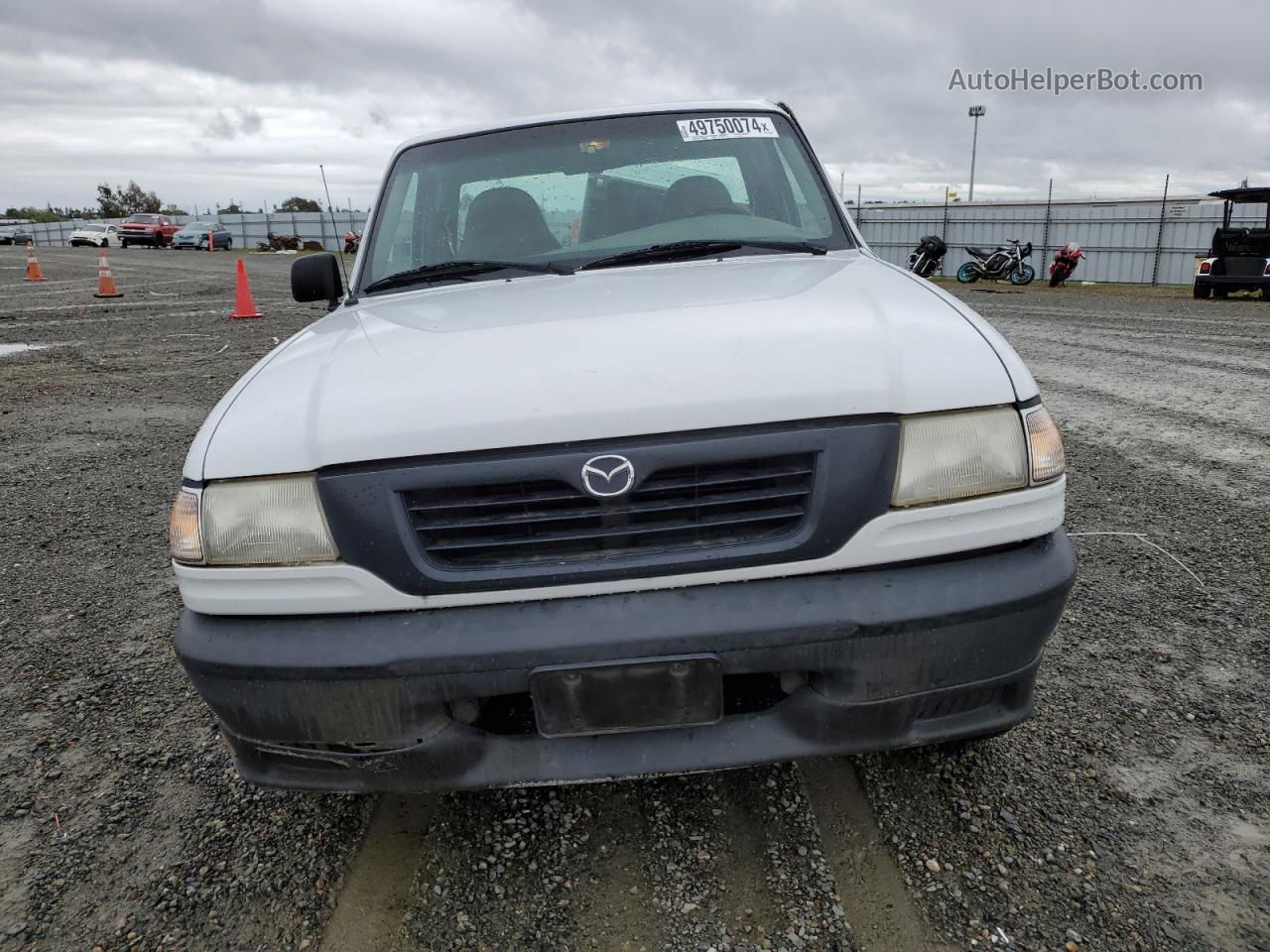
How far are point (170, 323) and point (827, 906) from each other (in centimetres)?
1230

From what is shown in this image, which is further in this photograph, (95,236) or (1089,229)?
(95,236)

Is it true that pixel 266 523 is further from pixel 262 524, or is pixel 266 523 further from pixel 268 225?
pixel 268 225

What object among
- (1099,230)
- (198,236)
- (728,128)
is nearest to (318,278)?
(728,128)

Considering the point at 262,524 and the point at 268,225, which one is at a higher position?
the point at 262,524

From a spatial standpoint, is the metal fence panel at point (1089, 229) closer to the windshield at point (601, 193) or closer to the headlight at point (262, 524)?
the windshield at point (601, 193)

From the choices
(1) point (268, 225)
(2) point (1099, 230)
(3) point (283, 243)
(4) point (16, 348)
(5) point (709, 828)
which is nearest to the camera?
(5) point (709, 828)

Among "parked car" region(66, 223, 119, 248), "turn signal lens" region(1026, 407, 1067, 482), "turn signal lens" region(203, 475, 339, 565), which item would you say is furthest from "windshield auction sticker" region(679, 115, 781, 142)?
"parked car" region(66, 223, 119, 248)

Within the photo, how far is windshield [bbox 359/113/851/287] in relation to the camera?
2916 mm

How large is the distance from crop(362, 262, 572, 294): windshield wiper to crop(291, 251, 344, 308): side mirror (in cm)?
35

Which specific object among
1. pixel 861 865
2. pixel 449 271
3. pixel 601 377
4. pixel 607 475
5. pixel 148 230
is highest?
pixel 449 271

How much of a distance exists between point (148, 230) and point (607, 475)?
44016mm

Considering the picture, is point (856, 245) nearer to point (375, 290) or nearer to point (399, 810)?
point (375, 290)

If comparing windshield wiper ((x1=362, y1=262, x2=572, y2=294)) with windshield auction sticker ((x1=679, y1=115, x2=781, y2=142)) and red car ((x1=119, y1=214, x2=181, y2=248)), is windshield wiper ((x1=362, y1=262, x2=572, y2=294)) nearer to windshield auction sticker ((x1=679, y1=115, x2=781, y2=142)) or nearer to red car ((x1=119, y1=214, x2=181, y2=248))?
windshield auction sticker ((x1=679, y1=115, x2=781, y2=142))

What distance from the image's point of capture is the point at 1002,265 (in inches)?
794
